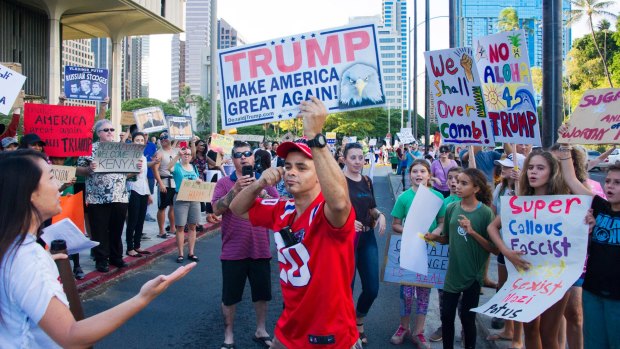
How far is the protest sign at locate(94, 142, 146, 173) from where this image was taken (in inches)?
311

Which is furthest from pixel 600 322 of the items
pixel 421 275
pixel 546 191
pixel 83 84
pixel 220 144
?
pixel 83 84

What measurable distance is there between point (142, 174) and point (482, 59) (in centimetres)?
558

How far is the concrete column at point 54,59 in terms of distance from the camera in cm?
2908

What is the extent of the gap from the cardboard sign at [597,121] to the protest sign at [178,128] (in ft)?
26.2

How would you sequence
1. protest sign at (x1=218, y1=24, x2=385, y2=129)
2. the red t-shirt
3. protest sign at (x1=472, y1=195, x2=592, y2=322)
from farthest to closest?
protest sign at (x1=218, y1=24, x2=385, y2=129)
protest sign at (x1=472, y1=195, x2=592, y2=322)
the red t-shirt

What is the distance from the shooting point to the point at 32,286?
2.10 meters

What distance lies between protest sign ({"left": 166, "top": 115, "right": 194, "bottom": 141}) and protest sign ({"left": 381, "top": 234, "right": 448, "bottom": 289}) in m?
6.23

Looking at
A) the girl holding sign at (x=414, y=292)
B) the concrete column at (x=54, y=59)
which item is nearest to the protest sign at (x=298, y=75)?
the girl holding sign at (x=414, y=292)

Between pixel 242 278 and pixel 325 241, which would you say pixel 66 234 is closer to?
pixel 325 241

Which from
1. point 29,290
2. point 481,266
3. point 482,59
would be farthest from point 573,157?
point 29,290

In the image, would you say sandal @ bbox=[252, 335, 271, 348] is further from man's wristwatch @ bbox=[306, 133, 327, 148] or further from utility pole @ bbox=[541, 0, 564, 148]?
utility pole @ bbox=[541, 0, 564, 148]

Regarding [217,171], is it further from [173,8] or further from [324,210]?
[173,8]

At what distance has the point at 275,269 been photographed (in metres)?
9.10

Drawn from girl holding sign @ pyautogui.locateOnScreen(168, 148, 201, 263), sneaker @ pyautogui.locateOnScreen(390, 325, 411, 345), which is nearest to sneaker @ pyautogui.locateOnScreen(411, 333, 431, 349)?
sneaker @ pyautogui.locateOnScreen(390, 325, 411, 345)
